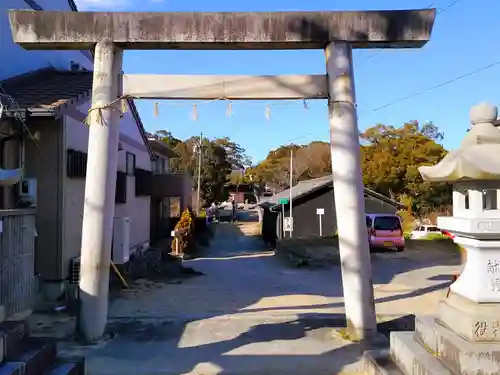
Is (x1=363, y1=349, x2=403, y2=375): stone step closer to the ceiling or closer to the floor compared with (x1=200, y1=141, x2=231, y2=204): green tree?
closer to the floor

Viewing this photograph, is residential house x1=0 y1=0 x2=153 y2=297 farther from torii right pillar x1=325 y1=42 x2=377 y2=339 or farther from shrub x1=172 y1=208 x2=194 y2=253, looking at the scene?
shrub x1=172 y1=208 x2=194 y2=253

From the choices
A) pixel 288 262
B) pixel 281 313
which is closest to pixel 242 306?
pixel 281 313

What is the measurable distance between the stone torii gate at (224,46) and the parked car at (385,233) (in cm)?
1515

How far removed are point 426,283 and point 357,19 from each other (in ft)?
31.2

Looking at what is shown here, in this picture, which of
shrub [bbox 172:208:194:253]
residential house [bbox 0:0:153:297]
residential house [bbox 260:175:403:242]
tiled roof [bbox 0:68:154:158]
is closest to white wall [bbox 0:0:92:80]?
residential house [bbox 0:0:153:297]

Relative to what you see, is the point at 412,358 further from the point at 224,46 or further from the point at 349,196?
the point at 224,46

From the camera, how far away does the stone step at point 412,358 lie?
4.56 m

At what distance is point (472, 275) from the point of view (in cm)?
489

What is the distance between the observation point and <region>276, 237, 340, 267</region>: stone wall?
2044 cm

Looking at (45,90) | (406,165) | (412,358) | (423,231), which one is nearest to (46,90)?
(45,90)

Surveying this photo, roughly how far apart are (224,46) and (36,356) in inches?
219

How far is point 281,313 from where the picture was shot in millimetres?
10344

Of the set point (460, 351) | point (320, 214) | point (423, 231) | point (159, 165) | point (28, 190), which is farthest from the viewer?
point (423, 231)

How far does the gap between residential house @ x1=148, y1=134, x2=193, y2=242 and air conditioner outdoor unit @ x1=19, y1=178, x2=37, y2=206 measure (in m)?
11.6
